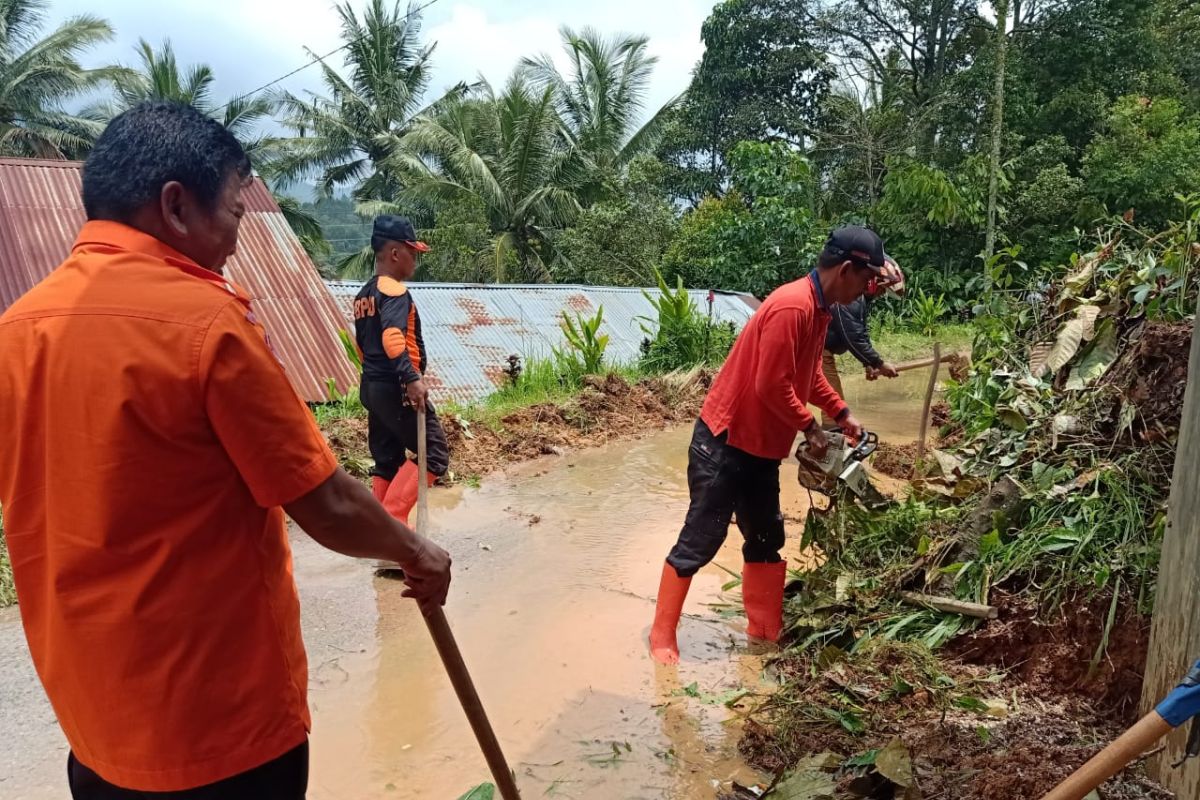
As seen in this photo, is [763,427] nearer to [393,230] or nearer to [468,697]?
[468,697]

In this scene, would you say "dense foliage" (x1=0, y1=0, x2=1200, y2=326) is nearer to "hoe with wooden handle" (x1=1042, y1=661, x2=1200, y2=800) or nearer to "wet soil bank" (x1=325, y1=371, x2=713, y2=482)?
"wet soil bank" (x1=325, y1=371, x2=713, y2=482)

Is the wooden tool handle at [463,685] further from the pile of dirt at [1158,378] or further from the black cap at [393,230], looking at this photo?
the black cap at [393,230]

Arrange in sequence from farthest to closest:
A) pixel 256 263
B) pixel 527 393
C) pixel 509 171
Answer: pixel 509 171 < pixel 527 393 < pixel 256 263

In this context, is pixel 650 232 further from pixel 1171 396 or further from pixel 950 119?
pixel 1171 396

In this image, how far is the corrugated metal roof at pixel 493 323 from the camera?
964cm

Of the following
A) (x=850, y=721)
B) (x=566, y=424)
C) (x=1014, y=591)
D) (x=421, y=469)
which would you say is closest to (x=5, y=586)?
(x=421, y=469)

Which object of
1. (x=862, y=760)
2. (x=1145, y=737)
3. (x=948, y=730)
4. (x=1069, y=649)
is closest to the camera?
(x=1145, y=737)

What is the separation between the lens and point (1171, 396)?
3090 millimetres

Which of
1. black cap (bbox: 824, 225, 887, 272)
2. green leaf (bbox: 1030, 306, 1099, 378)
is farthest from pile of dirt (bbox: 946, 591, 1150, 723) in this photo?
black cap (bbox: 824, 225, 887, 272)

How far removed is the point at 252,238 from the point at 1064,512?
28.4ft

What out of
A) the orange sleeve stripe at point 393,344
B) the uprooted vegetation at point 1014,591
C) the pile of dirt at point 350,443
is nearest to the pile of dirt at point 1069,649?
the uprooted vegetation at point 1014,591

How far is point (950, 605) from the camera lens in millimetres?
3357

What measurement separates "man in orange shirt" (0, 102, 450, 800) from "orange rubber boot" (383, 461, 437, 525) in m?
3.24

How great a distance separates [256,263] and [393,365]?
5381 millimetres
